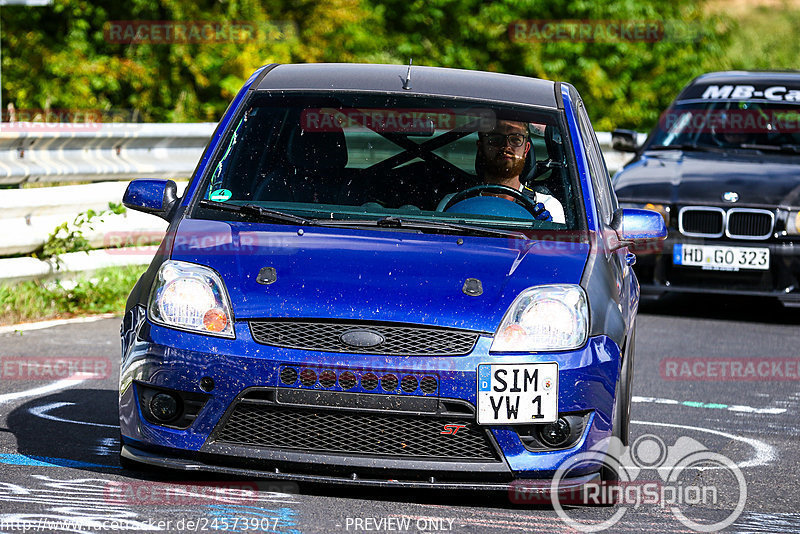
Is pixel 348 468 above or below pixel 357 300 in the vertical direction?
below

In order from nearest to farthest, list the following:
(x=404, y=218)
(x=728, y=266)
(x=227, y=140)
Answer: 1. (x=404, y=218)
2. (x=227, y=140)
3. (x=728, y=266)

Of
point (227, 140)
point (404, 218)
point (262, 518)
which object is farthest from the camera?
point (227, 140)

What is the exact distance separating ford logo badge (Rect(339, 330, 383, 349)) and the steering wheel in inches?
42.1

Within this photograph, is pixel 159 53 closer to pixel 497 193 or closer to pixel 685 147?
pixel 685 147

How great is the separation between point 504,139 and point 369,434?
5.77 feet

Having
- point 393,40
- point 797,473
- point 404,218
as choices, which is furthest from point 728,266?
point 393,40

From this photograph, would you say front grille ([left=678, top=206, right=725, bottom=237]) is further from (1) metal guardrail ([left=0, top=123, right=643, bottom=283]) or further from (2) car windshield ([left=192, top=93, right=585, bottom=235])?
(2) car windshield ([left=192, top=93, right=585, bottom=235])

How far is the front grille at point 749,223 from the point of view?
34.6ft

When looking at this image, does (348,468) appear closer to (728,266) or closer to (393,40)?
(728,266)

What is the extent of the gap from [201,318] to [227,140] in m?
1.21

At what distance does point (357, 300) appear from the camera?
4.89m

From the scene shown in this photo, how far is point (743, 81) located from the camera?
496 inches

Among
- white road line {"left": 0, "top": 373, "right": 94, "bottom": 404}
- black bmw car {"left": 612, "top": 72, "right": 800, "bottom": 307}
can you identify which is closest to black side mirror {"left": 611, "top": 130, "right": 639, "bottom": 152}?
black bmw car {"left": 612, "top": 72, "right": 800, "bottom": 307}

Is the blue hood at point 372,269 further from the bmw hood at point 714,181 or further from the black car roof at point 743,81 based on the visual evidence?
the black car roof at point 743,81
